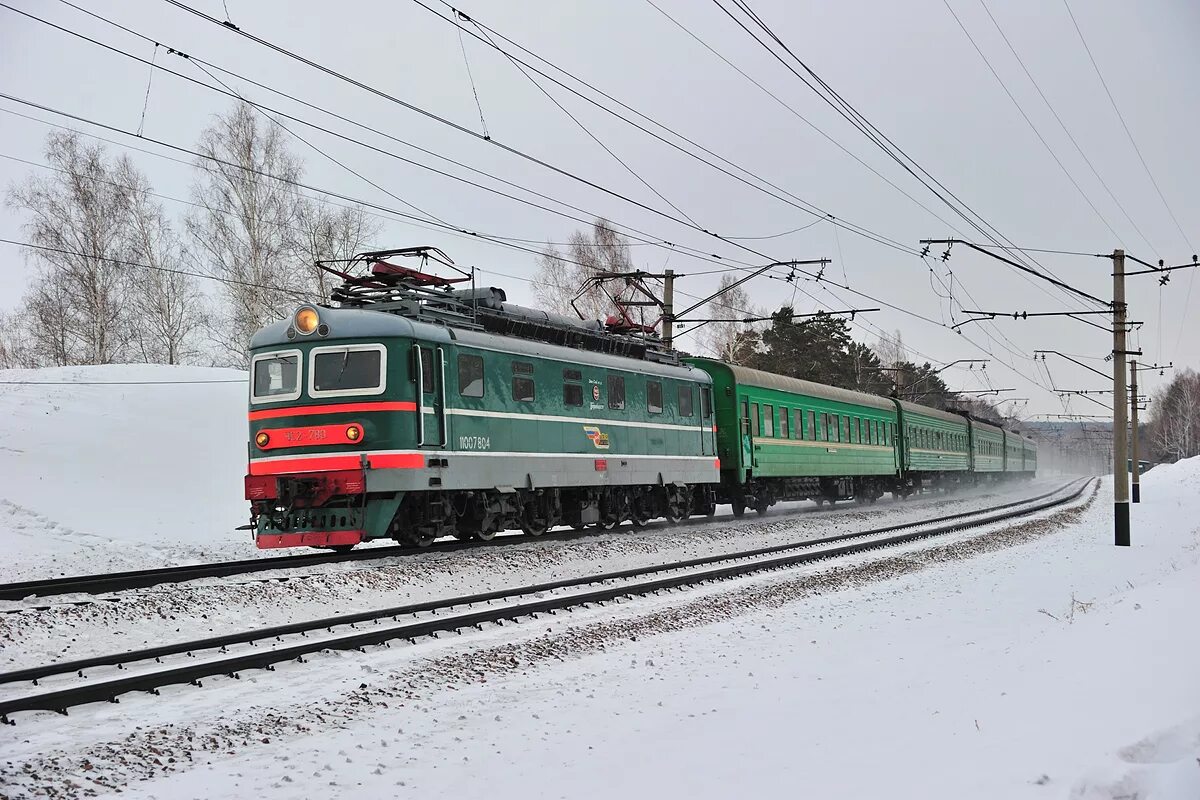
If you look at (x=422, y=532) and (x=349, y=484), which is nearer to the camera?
(x=349, y=484)

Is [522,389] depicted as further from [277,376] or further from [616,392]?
[277,376]

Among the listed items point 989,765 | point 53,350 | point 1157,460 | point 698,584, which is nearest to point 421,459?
point 698,584

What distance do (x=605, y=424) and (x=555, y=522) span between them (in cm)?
199

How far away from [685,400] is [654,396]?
4.83 feet

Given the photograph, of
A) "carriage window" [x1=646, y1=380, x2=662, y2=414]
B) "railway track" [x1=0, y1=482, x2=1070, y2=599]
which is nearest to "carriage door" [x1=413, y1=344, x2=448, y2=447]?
"railway track" [x1=0, y1=482, x2=1070, y2=599]

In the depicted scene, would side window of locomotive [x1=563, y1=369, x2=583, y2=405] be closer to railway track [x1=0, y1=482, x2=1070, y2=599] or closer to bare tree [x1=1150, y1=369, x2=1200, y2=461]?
railway track [x1=0, y1=482, x2=1070, y2=599]

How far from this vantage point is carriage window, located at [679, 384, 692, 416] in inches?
844

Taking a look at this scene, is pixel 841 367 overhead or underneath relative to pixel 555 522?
overhead

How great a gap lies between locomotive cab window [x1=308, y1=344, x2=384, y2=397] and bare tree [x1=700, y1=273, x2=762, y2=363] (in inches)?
1577

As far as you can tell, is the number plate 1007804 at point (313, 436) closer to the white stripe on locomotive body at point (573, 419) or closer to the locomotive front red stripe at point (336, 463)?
the locomotive front red stripe at point (336, 463)

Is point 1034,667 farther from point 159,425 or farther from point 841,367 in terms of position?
point 841,367

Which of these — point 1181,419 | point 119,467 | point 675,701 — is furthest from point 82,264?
point 1181,419

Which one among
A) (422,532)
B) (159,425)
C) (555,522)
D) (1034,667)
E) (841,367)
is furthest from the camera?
(841,367)

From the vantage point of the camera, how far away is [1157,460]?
14662 cm
